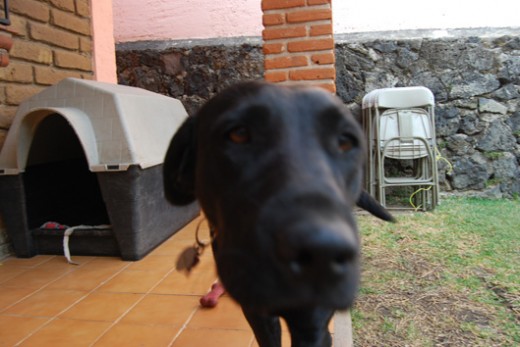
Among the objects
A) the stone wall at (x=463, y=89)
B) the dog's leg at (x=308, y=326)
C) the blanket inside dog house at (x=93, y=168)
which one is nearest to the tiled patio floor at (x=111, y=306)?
the blanket inside dog house at (x=93, y=168)

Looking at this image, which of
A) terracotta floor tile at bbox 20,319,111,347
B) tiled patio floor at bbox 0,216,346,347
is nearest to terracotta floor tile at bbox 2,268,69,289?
tiled patio floor at bbox 0,216,346,347

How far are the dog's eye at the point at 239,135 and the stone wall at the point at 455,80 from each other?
527 centimetres

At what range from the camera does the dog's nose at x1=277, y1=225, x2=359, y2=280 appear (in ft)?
2.66

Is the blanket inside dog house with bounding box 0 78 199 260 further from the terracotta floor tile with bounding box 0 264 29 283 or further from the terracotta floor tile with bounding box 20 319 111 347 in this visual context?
the terracotta floor tile with bounding box 20 319 111 347

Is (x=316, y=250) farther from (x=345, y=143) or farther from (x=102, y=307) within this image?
(x=102, y=307)

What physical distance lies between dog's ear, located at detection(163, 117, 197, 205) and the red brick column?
2.36 meters

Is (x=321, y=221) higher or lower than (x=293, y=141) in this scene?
lower

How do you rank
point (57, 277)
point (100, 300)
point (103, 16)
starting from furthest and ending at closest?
point (103, 16)
point (57, 277)
point (100, 300)

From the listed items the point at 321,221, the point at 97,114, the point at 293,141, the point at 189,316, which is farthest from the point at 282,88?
the point at 97,114

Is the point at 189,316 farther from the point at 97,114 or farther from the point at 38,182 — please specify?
the point at 38,182

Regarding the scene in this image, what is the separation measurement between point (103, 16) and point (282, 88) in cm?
419

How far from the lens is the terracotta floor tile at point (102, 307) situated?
2.44m

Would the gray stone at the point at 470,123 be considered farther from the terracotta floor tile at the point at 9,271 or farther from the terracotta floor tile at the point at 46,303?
the terracotta floor tile at the point at 9,271

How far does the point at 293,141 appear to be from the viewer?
1156 millimetres
